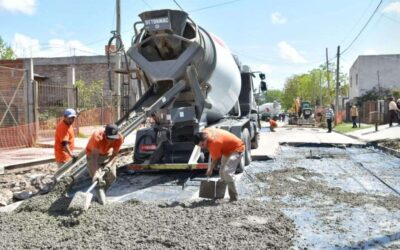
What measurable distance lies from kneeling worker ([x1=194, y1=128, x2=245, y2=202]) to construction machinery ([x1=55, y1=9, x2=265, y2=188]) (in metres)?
1.73

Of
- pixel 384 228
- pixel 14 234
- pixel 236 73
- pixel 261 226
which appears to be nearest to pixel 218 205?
pixel 261 226

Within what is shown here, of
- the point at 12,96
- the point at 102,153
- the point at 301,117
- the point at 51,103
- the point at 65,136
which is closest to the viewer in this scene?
the point at 102,153

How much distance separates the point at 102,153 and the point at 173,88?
242 centimetres

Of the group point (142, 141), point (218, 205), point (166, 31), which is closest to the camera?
point (218, 205)

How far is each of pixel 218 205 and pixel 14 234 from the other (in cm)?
287

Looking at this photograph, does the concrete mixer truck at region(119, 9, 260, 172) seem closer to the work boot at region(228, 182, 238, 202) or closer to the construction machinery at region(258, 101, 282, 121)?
the work boot at region(228, 182, 238, 202)

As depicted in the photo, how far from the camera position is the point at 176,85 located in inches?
367

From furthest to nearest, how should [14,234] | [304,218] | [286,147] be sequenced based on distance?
[286,147], [304,218], [14,234]

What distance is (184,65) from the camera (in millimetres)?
9312

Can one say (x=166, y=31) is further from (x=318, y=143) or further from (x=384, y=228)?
(x=318, y=143)

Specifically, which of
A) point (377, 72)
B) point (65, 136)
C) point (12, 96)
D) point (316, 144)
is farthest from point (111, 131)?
point (377, 72)

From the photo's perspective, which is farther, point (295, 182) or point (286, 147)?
point (286, 147)

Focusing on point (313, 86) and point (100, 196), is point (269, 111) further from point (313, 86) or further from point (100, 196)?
point (100, 196)

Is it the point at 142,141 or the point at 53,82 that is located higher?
the point at 53,82
